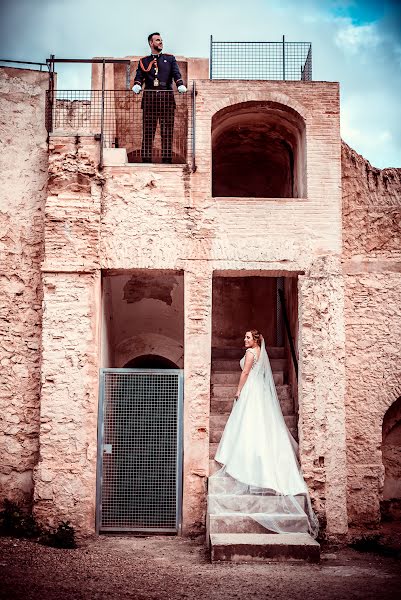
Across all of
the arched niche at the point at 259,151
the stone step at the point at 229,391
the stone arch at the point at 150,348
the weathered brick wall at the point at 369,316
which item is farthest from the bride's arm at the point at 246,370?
the stone arch at the point at 150,348

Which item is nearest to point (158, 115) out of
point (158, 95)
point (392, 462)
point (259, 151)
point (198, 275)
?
point (158, 95)

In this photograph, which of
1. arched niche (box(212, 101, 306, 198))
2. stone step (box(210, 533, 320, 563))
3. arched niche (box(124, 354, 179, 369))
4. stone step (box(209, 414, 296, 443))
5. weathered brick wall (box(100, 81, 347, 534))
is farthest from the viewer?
arched niche (box(124, 354, 179, 369))

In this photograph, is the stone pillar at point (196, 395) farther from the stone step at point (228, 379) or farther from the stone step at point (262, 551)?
the stone step at point (228, 379)

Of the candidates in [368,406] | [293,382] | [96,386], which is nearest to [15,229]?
[96,386]

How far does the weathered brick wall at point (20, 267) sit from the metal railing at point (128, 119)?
48 centimetres

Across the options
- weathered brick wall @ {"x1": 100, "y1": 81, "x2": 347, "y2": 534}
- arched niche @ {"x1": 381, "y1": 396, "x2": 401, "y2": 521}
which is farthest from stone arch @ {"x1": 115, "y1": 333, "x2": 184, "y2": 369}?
arched niche @ {"x1": 381, "y1": 396, "x2": 401, "y2": 521}

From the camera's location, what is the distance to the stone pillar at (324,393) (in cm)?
912

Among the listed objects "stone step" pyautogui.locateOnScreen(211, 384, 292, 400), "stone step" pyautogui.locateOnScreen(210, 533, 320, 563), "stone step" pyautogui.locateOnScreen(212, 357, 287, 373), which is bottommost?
"stone step" pyautogui.locateOnScreen(210, 533, 320, 563)

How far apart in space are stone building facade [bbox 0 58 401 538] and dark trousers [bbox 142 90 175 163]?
70 centimetres

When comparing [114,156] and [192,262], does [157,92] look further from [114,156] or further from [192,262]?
[192,262]

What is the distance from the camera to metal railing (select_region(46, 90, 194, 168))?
10.0 m

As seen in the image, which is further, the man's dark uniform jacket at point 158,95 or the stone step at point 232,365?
the stone step at point 232,365

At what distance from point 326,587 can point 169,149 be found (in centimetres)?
717

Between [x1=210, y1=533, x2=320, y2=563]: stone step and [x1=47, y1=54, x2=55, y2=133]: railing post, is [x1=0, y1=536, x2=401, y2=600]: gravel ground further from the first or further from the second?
[x1=47, y1=54, x2=55, y2=133]: railing post
